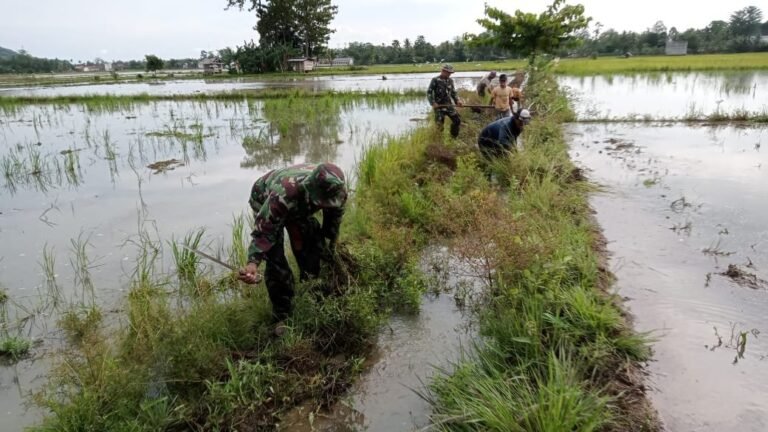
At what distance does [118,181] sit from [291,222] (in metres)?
5.43

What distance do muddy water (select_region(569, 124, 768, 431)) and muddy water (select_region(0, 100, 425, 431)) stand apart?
3638mm

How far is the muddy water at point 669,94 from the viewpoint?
11.7 meters

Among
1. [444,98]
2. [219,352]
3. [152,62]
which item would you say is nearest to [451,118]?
[444,98]

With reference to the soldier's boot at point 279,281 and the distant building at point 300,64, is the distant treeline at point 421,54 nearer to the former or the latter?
the distant building at point 300,64

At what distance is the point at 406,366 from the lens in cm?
283

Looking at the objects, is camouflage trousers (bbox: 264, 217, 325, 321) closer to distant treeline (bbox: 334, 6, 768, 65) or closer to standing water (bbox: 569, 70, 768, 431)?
standing water (bbox: 569, 70, 768, 431)

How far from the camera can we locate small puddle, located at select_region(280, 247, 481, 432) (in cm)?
241

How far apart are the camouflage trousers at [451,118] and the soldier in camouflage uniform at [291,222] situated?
558 cm

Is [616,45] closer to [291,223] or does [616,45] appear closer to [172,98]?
[172,98]

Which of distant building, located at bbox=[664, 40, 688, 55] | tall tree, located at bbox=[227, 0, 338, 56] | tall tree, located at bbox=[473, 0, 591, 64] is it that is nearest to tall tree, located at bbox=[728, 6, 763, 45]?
distant building, located at bbox=[664, 40, 688, 55]

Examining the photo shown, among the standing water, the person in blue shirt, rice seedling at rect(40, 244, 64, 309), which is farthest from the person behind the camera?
the person in blue shirt

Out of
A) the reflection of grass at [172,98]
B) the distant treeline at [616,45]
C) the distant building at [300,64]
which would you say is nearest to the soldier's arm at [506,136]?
the reflection of grass at [172,98]

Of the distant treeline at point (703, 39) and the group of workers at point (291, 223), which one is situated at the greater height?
the distant treeline at point (703, 39)

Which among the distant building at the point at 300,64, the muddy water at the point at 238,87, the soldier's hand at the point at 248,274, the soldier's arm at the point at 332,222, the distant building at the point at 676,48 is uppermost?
the distant building at the point at 676,48
